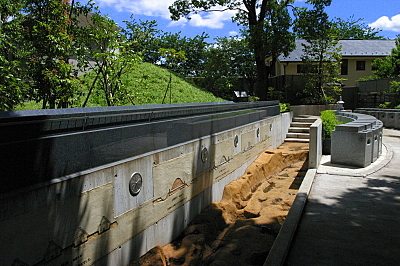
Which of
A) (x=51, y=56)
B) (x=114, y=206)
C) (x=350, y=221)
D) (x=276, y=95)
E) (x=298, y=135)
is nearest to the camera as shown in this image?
(x=114, y=206)

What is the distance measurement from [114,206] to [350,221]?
11.4ft

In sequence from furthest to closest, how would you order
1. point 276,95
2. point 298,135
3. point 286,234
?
point 276,95 < point 298,135 < point 286,234

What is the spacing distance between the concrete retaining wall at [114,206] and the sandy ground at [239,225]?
24cm

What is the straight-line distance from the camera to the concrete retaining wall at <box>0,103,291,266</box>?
308cm

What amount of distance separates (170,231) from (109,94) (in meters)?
5.68

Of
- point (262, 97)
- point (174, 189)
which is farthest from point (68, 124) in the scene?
point (262, 97)

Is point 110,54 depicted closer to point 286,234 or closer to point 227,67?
point 286,234

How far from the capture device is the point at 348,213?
17.7 ft

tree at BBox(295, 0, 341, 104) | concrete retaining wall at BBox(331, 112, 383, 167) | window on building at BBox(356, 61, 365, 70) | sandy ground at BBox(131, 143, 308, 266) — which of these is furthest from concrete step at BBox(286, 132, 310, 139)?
window on building at BBox(356, 61, 365, 70)

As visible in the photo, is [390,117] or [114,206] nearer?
[114,206]

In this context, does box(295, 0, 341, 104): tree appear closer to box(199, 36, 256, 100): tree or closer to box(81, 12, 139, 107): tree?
box(199, 36, 256, 100): tree

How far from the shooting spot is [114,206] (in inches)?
→ 164

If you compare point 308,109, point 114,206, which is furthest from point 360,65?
point 114,206

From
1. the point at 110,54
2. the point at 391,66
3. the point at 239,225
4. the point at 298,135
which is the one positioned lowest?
the point at 239,225
